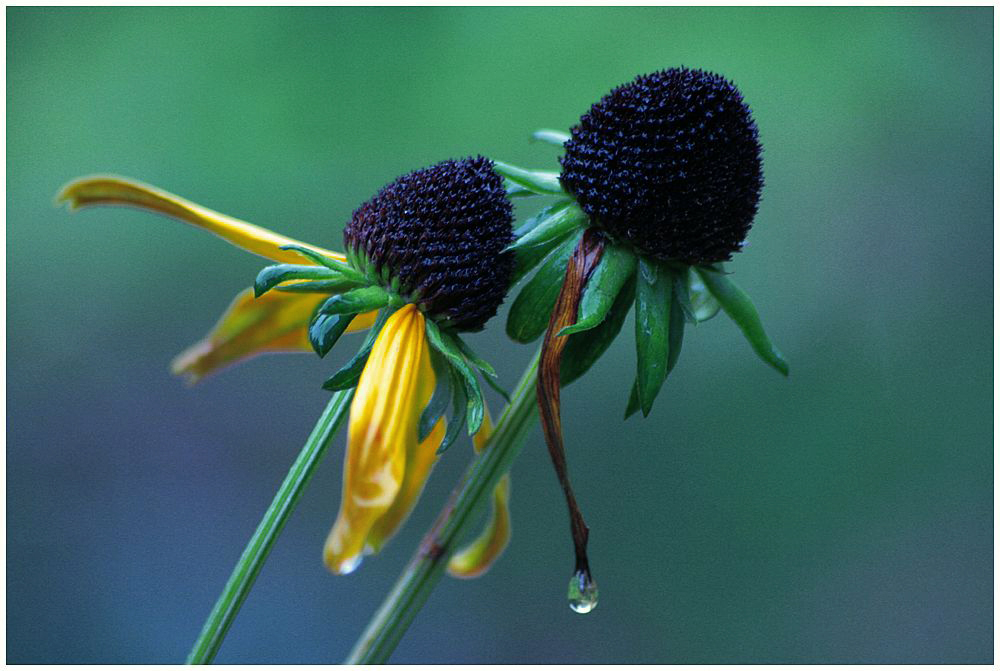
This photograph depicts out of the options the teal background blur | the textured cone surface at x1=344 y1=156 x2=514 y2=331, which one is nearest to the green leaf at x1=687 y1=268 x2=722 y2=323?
the textured cone surface at x1=344 y1=156 x2=514 y2=331

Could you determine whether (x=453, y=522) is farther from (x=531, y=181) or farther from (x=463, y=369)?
(x=531, y=181)

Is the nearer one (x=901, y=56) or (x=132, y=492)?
(x=132, y=492)

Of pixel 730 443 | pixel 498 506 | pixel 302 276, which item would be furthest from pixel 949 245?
pixel 302 276

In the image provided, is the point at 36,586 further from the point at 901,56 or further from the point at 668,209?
the point at 901,56

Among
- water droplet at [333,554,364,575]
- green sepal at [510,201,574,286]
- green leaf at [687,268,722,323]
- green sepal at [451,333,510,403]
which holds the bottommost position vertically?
water droplet at [333,554,364,575]

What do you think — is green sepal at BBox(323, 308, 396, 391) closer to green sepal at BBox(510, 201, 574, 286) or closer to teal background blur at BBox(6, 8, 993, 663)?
green sepal at BBox(510, 201, 574, 286)

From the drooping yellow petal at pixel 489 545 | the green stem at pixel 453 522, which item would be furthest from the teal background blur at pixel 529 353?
the green stem at pixel 453 522

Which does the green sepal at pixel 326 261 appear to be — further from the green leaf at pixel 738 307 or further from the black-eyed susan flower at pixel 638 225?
the green leaf at pixel 738 307
